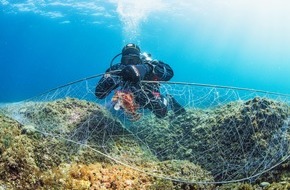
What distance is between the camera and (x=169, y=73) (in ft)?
24.9

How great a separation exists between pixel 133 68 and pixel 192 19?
5071 centimetres

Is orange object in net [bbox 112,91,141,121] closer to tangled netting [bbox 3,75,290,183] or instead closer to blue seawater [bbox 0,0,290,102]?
tangled netting [bbox 3,75,290,183]

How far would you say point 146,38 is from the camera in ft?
217

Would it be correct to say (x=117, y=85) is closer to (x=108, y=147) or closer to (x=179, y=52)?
(x=108, y=147)

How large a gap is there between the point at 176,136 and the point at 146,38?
60.9m

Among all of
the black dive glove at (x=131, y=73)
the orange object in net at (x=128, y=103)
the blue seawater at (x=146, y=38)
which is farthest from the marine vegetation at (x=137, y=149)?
the blue seawater at (x=146, y=38)

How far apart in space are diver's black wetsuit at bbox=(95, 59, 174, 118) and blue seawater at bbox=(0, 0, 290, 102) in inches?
1400

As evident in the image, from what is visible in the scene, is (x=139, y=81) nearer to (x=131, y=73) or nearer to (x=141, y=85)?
(x=131, y=73)

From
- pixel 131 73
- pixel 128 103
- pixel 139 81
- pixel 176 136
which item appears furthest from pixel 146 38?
pixel 131 73

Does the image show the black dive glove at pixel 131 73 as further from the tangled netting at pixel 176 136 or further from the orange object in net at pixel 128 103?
the tangled netting at pixel 176 136

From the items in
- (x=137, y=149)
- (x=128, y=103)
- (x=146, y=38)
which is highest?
(x=146, y=38)

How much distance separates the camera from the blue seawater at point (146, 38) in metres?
46.2

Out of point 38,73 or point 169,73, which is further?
point 38,73

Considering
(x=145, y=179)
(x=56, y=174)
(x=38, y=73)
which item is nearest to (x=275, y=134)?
(x=145, y=179)
